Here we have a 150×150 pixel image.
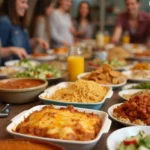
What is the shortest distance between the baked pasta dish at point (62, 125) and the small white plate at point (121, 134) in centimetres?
7

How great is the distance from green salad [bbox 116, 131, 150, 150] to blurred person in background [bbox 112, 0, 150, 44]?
11.8 ft

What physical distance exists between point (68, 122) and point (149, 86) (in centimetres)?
90

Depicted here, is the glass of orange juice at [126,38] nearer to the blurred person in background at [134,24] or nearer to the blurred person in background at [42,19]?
the blurred person in background at [134,24]

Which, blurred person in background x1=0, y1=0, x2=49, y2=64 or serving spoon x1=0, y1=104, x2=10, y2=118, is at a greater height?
blurred person in background x1=0, y1=0, x2=49, y2=64

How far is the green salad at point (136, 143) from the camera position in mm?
972

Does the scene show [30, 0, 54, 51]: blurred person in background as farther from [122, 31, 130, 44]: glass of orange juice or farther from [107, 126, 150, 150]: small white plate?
[107, 126, 150, 150]: small white plate

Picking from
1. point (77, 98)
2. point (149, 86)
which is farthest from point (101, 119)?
point (149, 86)

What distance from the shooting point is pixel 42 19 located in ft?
17.9

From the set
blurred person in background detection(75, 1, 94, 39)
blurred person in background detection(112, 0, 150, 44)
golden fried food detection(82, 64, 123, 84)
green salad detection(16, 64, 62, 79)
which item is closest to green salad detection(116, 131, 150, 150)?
golden fried food detection(82, 64, 123, 84)

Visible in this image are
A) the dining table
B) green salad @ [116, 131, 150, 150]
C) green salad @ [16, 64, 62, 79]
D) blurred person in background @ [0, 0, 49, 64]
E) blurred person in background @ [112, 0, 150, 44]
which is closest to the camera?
green salad @ [116, 131, 150, 150]

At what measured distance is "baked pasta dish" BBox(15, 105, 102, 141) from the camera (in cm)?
104

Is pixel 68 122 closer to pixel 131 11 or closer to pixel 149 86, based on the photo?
pixel 149 86

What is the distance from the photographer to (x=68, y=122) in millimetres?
1116

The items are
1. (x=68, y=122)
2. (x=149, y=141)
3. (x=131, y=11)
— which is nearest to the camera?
(x=149, y=141)
